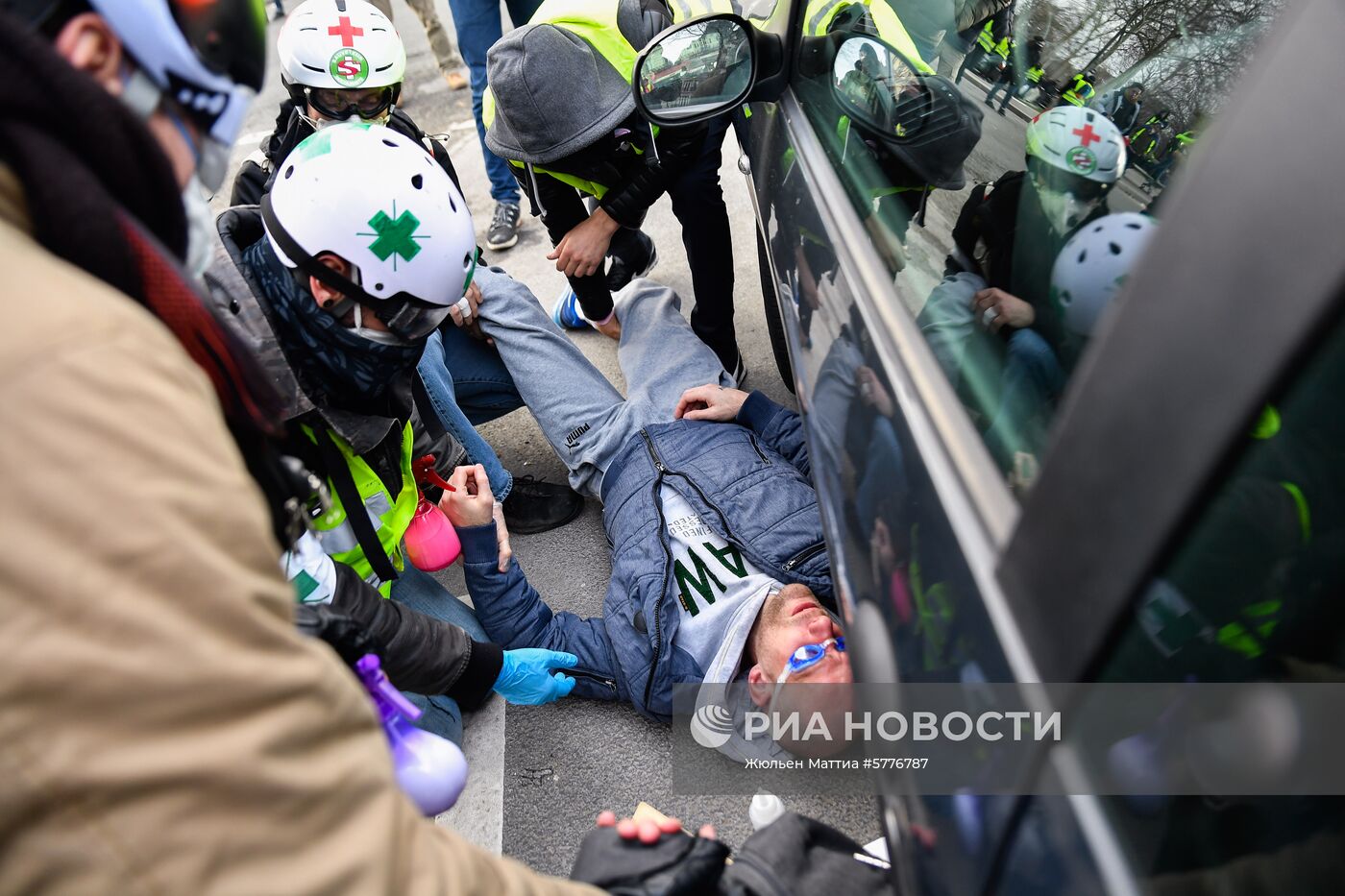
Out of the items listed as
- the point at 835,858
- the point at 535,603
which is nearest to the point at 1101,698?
the point at 835,858

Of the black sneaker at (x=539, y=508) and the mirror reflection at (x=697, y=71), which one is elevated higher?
the mirror reflection at (x=697, y=71)

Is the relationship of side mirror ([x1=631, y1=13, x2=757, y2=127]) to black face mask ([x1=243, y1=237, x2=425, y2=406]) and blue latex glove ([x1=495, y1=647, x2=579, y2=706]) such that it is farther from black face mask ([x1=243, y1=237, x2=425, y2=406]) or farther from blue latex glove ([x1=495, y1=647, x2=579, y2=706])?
blue latex glove ([x1=495, y1=647, x2=579, y2=706])

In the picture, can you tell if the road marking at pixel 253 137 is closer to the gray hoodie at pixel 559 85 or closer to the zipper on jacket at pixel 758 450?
the gray hoodie at pixel 559 85

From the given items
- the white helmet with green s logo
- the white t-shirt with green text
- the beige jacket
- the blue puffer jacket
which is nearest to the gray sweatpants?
the blue puffer jacket

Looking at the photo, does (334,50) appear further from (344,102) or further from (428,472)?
(428,472)

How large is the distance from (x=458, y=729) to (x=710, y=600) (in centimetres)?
72

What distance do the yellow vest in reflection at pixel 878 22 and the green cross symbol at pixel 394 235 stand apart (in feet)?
3.30

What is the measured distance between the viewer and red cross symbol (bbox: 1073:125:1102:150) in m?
1.29

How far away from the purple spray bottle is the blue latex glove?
765 millimetres

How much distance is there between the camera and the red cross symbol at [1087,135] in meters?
1.29

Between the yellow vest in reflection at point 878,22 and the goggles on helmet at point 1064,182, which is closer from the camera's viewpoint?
the goggles on helmet at point 1064,182

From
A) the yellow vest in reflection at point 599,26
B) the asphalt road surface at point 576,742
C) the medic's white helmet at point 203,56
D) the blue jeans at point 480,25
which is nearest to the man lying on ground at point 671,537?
the asphalt road surface at point 576,742

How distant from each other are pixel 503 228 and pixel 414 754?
3.44 m

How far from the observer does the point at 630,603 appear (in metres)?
2.19
